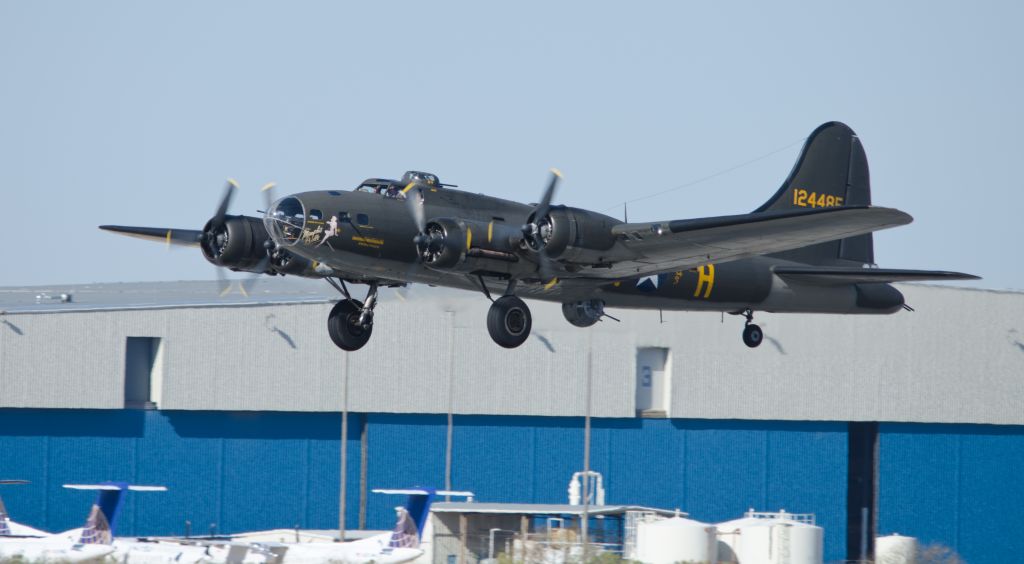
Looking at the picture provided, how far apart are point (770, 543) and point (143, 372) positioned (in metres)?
24.2

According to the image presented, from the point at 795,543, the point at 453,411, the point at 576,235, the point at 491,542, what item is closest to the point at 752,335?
the point at 576,235

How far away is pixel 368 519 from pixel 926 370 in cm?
2220

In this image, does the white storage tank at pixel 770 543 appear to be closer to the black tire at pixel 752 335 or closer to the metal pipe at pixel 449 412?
the metal pipe at pixel 449 412

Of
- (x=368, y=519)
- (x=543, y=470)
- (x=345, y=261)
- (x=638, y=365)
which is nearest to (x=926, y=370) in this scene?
(x=638, y=365)

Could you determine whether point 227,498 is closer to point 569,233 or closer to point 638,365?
point 638,365

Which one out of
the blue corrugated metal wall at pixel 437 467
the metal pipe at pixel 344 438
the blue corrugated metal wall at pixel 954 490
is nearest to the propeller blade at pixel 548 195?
the metal pipe at pixel 344 438

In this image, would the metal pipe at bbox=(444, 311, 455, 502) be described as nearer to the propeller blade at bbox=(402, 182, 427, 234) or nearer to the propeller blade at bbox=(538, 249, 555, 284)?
the propeller blade at bbox=(538, 249, 555, 284)

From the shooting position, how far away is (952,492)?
2029 inches

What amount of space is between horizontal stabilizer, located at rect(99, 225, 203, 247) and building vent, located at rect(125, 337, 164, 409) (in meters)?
19.9

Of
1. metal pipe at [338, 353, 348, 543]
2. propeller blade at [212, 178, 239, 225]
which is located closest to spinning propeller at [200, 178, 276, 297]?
propeller blade at [212, 178, 239, 225]

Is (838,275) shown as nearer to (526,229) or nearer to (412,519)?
(526,229)

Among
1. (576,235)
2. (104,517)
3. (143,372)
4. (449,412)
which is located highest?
(576,235)

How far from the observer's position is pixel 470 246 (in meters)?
22.3

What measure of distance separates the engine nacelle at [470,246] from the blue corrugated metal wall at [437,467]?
87.3 feet
